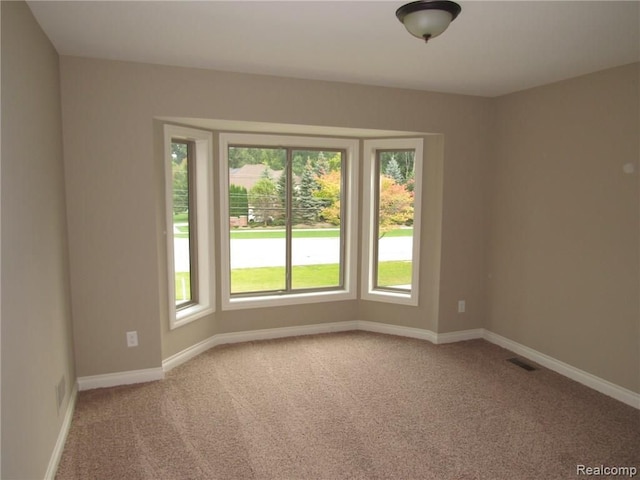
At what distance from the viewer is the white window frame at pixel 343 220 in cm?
399

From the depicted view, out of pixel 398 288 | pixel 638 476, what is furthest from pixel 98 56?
pixel 638 476

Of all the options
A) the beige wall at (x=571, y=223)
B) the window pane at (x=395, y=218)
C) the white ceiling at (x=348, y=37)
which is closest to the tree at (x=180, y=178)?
the white ceiling at (x=348, y=37)

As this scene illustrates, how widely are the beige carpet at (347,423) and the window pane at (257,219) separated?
832 mm

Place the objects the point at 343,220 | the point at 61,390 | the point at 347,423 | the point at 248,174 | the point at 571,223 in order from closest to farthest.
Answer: the point at 61,390
the point at 347,423
the point at 571,223
the point at 248,174
the point at 343,220

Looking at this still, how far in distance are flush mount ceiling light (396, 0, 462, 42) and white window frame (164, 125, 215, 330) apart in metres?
2.08

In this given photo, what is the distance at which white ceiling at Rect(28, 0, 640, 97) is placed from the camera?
7.19 ft

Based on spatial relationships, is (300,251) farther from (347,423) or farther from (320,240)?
(347,423)

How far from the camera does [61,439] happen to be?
8.20 ft

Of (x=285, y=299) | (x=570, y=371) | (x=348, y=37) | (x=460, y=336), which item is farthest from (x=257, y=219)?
(x=570, y=371)

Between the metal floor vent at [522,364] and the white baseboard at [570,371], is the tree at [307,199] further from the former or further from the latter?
the metal floor vent at [522,364]

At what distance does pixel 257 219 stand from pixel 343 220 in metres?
0.90

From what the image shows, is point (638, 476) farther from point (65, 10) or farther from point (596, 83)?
point (65, 10)

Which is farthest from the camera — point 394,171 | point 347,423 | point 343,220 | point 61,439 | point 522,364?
point 343,220

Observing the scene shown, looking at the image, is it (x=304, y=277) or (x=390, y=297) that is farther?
(x=304, y=277)
